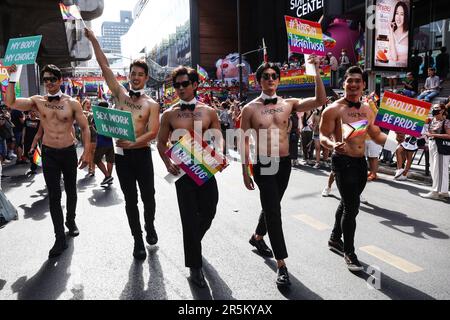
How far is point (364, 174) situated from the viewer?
374 centimetres

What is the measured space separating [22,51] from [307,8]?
25725mm

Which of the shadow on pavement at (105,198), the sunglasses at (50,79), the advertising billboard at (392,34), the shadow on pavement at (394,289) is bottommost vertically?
the shadow on pavement at (394,289)

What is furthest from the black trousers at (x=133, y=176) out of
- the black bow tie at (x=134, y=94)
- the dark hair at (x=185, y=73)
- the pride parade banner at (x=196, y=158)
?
the dark hair at (x=185, y=73)

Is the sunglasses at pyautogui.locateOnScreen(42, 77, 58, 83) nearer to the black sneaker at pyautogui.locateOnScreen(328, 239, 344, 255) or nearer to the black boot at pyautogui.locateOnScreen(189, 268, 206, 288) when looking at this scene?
the black boot at pyautogui.locateOnScreen(189, 268, 206, 288)

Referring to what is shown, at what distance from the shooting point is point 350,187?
367 centimetres

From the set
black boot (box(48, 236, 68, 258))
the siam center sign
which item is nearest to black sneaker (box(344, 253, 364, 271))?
black boot (box(48, 236, 68, 258))

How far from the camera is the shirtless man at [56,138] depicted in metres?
4.32

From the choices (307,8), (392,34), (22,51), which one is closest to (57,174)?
(22,51)

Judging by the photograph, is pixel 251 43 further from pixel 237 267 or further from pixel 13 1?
pixel 237 267

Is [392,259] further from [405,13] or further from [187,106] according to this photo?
Result: [405,13]

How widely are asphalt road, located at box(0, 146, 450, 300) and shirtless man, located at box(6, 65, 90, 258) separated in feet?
1.60

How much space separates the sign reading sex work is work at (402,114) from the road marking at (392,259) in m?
1.28

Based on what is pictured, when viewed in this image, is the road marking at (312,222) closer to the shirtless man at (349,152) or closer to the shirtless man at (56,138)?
the shirtless man at (349,152)
